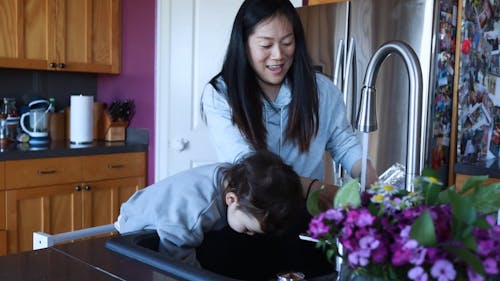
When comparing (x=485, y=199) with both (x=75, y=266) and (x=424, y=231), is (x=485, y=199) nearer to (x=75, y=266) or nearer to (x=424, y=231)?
(x=424, y=231)

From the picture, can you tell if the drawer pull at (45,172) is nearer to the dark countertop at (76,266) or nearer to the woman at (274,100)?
the woman at (274,100)

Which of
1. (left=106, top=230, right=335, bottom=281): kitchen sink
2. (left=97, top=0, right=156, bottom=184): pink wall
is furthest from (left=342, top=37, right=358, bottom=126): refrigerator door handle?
(left=106, top=230, right=335, bottom=281): kitchen sink

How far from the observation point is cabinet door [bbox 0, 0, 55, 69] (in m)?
2.97

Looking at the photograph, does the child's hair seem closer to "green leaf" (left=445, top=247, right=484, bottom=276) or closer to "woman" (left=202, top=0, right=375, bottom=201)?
"woman" (left=202, top=0, right=375, bottom=201)

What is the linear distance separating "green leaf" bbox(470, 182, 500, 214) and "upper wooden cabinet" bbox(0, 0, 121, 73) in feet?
9.44

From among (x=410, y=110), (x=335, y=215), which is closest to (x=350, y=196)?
(x=335, y=215)

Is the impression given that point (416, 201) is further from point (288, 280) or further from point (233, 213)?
point (233, 213)

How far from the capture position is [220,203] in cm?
115

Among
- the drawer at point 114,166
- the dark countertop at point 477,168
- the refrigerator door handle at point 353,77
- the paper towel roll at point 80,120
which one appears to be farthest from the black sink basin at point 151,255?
the paper towel roll at point 80,120

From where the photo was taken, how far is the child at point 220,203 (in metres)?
1.08

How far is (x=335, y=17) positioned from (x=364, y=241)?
6.94ft

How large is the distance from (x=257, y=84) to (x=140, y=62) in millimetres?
2098

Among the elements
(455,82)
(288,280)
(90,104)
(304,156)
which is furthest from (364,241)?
(90,104)

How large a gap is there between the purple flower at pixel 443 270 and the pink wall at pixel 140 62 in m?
2.89
